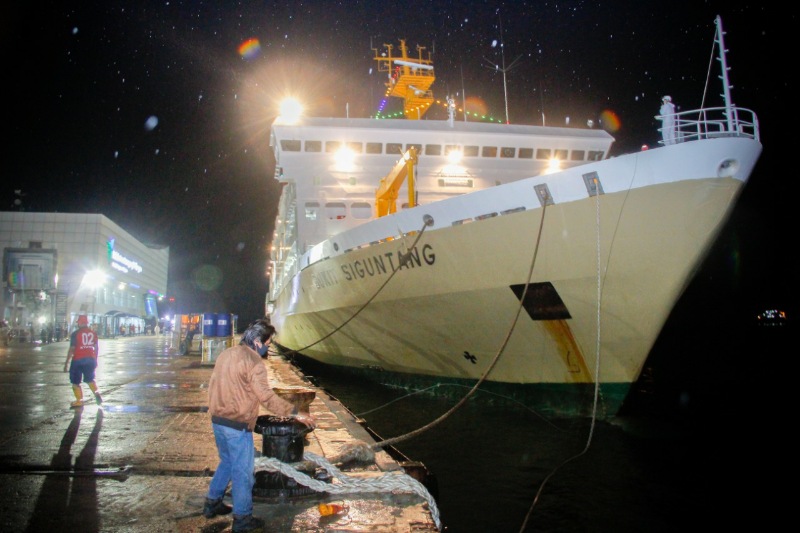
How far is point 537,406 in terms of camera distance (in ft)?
27.3

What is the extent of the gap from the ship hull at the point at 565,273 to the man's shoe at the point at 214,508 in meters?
3.20

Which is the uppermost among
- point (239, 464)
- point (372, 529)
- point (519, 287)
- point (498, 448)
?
point (519, 287)

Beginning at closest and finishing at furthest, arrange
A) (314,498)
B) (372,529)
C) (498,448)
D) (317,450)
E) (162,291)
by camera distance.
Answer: (372,529) → (314,498) → (317,450) → (498,448) → (162,291)

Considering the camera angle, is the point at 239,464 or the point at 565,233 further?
the point at 565,233

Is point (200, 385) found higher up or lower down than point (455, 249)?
lower down

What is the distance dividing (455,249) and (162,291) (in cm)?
8585

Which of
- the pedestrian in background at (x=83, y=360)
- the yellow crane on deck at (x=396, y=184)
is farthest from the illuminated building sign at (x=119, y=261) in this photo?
the pedestrian in background at (x=83, y=360)

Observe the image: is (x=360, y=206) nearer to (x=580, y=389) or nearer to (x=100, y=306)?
(x=580, y=389)

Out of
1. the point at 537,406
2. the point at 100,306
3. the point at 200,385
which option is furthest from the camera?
the point at 100,306

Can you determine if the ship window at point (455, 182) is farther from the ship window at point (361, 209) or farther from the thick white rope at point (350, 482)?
the thick white rope at point (350, 482)

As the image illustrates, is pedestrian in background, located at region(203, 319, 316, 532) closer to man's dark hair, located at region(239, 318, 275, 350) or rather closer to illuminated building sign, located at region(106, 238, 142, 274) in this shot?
man's dark hair, located at region(239, 318, 275, 350)

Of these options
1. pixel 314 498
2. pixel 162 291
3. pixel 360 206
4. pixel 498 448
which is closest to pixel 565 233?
pixel 498 448

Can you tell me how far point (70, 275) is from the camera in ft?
154

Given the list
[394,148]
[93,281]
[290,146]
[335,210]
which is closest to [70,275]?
[93,281]
